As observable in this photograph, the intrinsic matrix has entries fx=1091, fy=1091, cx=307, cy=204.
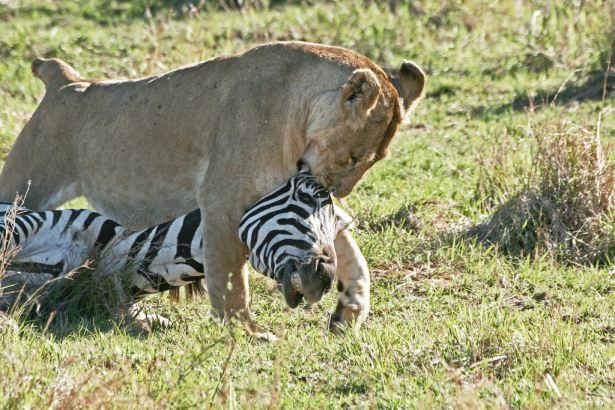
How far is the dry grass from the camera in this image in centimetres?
659

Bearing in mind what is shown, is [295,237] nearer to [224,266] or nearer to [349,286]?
[224,266]

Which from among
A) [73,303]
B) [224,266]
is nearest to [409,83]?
[224,266]

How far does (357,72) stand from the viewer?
4953 mm

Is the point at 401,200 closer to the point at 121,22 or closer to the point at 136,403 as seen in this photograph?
the point at 136,403

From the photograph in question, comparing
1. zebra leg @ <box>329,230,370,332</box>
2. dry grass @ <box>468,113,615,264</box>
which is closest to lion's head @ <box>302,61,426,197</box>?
zebra leg @ <box>329,230,370,332</box>

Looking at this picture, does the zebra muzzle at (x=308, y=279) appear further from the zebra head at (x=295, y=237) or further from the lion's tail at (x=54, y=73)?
the lion's tail at (x=54, y=73)

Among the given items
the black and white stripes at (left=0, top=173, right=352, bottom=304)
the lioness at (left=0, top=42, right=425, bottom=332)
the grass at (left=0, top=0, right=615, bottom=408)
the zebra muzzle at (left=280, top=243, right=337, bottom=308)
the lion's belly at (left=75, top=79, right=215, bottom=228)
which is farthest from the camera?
the lion's belly at (left=75, top=79, right=215, bottom=228)

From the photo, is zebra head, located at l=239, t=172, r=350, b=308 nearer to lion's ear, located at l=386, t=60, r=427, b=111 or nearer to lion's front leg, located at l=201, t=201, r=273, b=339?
lion's front leg, located at l=201, t=201, r=273, b=339

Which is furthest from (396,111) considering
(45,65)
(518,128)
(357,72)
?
(518,128)

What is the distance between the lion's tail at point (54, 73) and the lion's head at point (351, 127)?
7.37 ft

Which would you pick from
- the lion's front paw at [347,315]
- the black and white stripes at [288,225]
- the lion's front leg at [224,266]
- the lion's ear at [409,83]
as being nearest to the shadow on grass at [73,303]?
the lion's front leg at [224,266]

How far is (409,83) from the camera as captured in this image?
18.4 ft

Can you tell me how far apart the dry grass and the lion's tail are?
2.71 meters

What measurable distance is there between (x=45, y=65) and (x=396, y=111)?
2823mm
